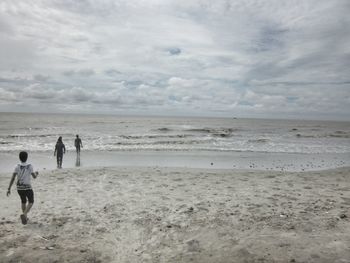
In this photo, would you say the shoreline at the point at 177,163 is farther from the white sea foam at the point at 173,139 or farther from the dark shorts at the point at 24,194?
the dark shorts at the point at 24,194

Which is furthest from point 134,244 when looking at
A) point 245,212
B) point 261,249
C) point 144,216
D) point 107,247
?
point 245,212

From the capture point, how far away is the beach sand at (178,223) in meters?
6.46

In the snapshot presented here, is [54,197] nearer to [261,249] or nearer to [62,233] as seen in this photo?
[62,233]

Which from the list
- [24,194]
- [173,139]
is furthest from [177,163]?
[173,139]

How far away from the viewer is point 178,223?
8.09 m

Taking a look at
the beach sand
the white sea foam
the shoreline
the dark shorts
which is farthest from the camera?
the white sea foam

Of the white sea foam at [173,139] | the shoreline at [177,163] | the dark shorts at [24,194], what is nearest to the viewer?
the dark shorts at [24,194]

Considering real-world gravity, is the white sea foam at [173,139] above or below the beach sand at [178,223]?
below

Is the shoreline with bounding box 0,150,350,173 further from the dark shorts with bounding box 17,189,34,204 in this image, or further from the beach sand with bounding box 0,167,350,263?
the dark shorts with bounding box 17,189,34,204

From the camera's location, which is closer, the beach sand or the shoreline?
the beach sand

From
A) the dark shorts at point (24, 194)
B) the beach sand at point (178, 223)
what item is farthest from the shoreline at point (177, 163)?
the dark shorts at point (24, 194)

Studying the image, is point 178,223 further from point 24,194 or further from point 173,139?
point 173,139

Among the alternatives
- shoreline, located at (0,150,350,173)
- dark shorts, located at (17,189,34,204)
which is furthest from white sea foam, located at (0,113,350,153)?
dark shorts, located at (17,189,34,204)

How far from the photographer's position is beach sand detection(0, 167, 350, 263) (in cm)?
646
